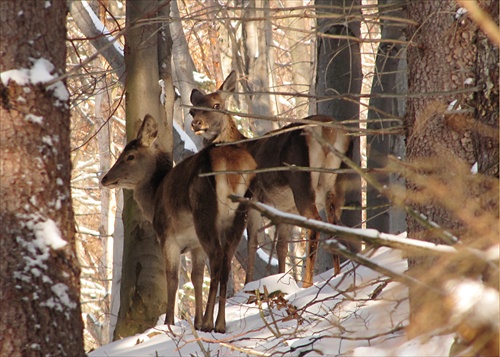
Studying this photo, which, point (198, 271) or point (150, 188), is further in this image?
point (150, 188)

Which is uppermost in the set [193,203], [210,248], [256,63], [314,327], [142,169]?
[256,63]

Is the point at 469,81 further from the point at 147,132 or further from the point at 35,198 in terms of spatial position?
the point at 147,132

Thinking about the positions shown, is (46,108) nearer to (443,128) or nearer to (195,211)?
(443,128)

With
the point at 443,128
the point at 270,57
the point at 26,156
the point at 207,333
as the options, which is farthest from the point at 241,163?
the point at 270,57

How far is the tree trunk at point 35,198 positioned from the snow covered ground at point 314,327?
914 millimetres

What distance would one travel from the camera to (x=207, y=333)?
7633mm

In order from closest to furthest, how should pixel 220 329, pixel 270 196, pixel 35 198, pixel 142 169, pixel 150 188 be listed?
pixel 35 198, pixel 220 329, pixel 150 188, pixel 142 169, pixel 270 196

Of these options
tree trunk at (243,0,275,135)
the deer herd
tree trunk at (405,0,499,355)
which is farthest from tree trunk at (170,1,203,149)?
tree trunk at (405,0,499,355)

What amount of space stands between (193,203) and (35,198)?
3900mm

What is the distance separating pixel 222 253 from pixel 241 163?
0.92 m

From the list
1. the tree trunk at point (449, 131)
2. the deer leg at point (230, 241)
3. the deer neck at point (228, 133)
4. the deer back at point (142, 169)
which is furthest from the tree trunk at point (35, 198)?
the deer neck at point (228, 133)

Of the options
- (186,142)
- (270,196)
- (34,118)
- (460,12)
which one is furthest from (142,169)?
(460,12)

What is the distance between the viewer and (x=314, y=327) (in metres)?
5.75

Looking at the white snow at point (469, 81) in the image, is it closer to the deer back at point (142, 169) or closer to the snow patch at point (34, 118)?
the snow patch at point (34, 118)
